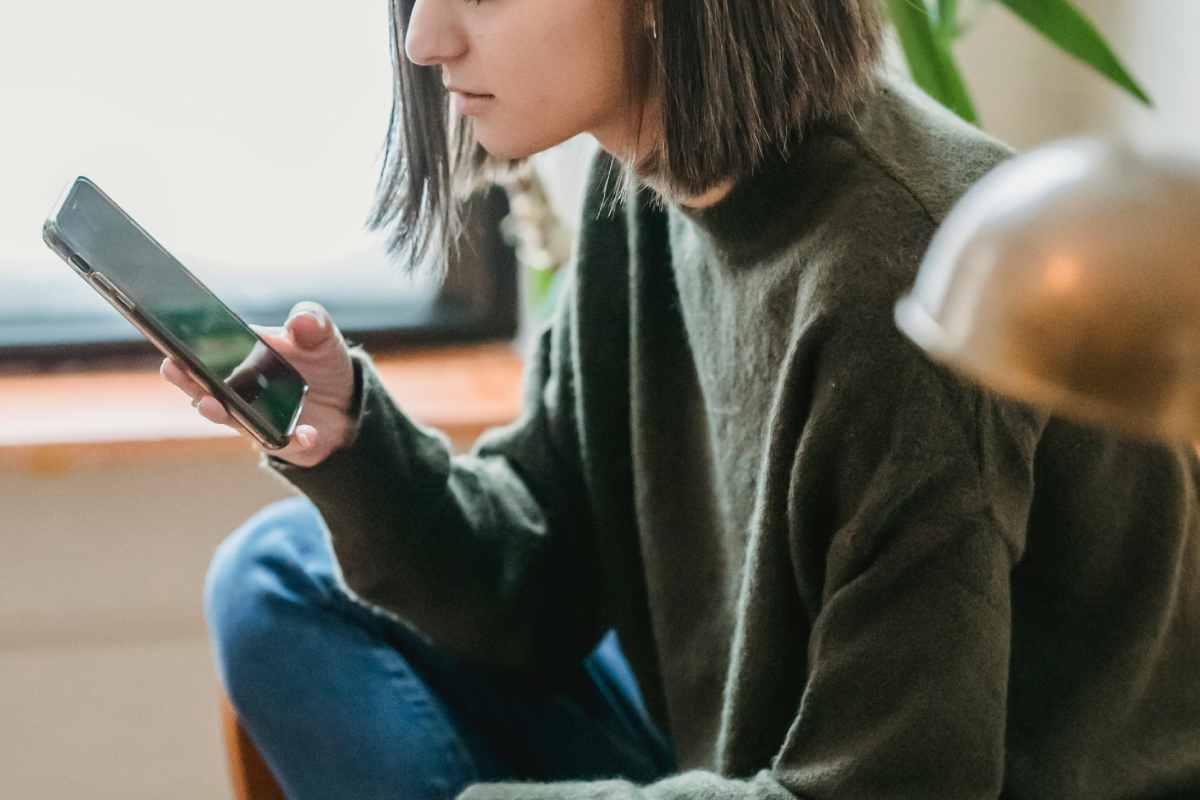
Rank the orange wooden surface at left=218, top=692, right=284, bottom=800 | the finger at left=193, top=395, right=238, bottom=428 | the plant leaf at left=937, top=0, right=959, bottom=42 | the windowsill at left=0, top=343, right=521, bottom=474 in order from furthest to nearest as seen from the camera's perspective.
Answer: the windowsill at left=0, top=343, right=521, bottom=474 → the plant leaf at left=937, top=0, right=959, bottom=42 → the orange wooden surface at left=218, top=692, right=284, bottom=800 → the finger at left=193, top=395, right=238, bottom=428

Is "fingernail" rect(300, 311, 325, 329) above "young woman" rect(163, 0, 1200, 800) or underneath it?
above

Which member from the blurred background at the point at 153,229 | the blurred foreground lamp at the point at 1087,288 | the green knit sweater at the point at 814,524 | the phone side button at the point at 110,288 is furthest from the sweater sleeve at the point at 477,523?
the blurred foreground lamp at the point at 1087,288

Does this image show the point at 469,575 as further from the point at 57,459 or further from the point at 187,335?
the point at 57,459

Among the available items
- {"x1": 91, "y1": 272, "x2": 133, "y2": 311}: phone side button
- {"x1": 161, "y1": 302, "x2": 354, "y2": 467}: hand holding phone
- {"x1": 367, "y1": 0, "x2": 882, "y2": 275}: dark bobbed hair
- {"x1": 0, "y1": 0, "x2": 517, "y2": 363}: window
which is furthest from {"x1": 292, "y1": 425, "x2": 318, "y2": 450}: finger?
{"x1": 0, "y1": 0, "x2": 517, "y2": 363}: window

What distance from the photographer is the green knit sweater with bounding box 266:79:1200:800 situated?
605 millimetres

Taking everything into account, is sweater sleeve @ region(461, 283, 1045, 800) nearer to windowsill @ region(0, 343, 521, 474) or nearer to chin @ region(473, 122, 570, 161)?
chin @ region(473, 122, 570, 161)

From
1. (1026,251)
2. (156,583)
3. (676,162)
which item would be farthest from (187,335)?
(156,583)

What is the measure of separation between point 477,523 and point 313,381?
0.15 meters

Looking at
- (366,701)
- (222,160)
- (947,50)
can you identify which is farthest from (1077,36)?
(222,160)

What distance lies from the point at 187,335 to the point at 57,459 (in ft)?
1.86

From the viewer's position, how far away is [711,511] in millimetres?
817

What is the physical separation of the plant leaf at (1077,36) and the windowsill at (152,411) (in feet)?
1.86

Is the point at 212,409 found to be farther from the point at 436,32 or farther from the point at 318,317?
the point at 436,32

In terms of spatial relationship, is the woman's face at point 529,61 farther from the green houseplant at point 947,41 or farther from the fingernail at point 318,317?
the green houseplant at point 947,41
